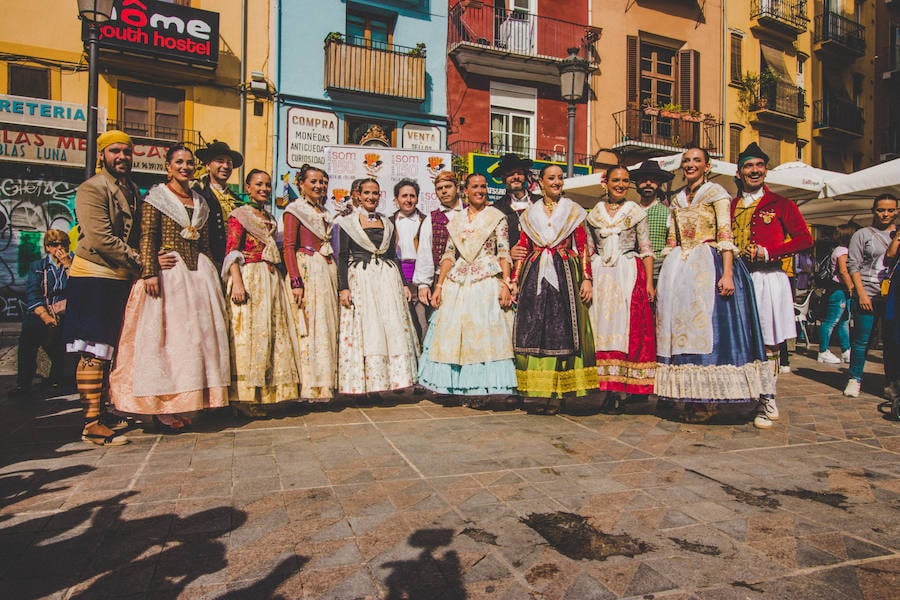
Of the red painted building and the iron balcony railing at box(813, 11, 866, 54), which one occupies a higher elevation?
the iron balcony railing at box(813, 11, 866, 54)

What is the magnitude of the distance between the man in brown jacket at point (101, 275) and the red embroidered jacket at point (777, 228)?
16.0 feet

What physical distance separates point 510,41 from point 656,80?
5.67m

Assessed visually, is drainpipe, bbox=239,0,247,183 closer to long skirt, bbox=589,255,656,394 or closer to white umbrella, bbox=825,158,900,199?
long skirt, bbox=589,255,656,394

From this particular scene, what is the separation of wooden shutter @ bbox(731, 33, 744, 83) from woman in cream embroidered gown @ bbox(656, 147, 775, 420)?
20.4 metres

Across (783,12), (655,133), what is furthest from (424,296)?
(783,12)

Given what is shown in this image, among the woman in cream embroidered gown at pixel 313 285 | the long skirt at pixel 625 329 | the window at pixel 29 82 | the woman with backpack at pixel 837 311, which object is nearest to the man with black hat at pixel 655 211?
the long skirt at pixel 625 329

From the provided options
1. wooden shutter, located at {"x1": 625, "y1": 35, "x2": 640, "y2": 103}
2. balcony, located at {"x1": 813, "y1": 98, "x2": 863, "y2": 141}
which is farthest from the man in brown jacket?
balcony, located at {"x1": 813, "y1": 98, "x2": 863, "y2": 141}

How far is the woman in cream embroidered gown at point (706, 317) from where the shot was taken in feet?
15.8

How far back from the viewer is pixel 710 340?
4.82 m

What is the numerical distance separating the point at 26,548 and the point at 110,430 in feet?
6.13

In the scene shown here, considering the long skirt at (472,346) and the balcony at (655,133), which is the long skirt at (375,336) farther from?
the balcony at (655,133)

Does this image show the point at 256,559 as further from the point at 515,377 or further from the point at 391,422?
the point at 515,377

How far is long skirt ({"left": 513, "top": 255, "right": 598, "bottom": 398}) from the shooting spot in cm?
522

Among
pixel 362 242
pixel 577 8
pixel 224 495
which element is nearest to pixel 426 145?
pixel 577 8
